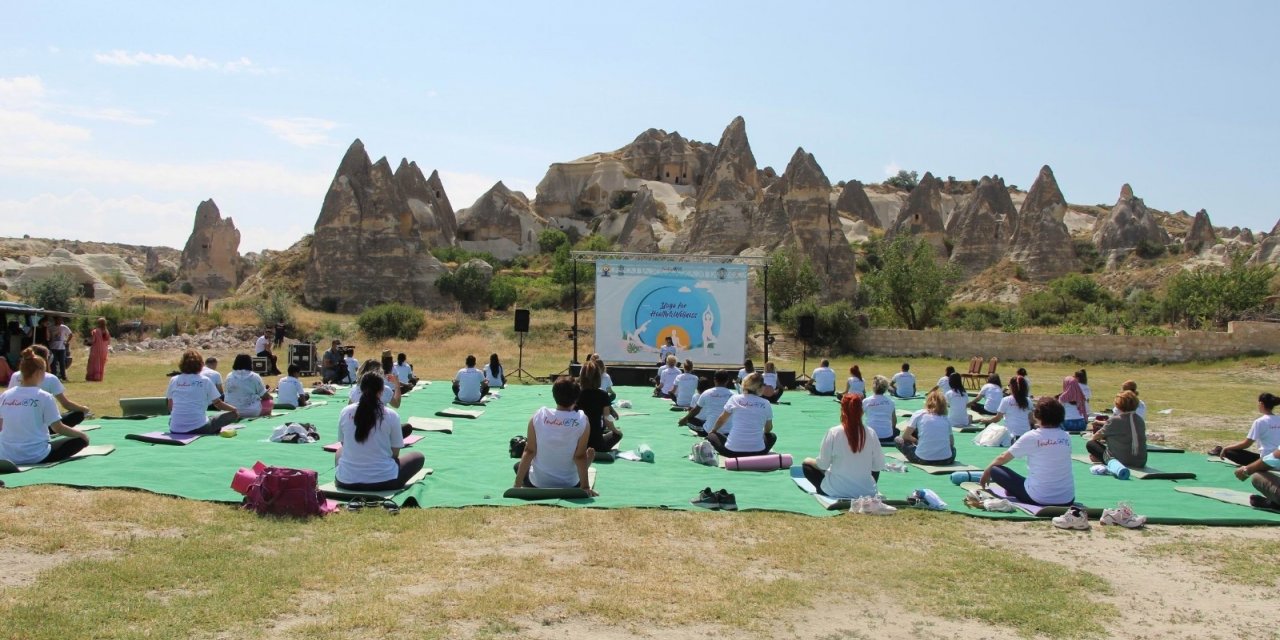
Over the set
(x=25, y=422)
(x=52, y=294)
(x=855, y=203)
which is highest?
(x=855, y=203)

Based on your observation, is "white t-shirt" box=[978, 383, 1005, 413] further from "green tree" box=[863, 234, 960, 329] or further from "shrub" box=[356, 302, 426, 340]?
"shrub" box=[356, 302, 426, 340]

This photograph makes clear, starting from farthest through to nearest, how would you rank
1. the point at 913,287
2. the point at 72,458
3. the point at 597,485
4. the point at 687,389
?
1. the point at 913,287
2. the point at 687,389
3. the point at 72,458
4. the point at 597,485

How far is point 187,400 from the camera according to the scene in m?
10.5

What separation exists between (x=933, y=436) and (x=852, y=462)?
2.41 meters

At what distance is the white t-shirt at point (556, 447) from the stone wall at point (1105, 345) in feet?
78.8

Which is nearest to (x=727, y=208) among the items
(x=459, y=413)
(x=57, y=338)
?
(x=57, y=338)

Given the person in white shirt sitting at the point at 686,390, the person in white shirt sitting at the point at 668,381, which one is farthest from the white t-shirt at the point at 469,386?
the person in white shirt sitting at the point at 668,381

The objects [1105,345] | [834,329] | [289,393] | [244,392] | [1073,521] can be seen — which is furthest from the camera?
[834,329]

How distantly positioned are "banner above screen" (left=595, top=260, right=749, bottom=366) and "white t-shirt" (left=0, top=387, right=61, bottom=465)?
15.6m

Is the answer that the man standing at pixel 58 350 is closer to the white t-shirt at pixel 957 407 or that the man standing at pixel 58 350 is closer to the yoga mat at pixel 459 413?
the yoga mat at pixel 459 413

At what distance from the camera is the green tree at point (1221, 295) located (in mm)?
35312

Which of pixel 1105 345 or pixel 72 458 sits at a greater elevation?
pixel 1105 345

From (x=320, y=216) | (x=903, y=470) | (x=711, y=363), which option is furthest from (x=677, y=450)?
(x=320, y=216)

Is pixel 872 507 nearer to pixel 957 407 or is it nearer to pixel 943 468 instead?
pixel 943 468
